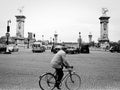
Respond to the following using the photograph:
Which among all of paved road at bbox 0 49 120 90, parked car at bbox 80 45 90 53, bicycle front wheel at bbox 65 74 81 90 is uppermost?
parked car at bbox 80 45 90 53

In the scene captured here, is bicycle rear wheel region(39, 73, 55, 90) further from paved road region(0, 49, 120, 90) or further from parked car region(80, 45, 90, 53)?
parked car region(80, 45, 90, 53)

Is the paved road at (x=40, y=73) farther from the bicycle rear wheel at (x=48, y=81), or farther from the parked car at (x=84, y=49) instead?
the parked car at (x=84, y=49)

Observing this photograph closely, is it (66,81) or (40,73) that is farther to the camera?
(40,73)

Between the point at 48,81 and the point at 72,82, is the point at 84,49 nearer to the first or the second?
the point at 72,82

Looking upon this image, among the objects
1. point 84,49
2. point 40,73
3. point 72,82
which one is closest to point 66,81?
point 72,82

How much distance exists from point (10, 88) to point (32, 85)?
1.08 m

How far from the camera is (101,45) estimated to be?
9612cm

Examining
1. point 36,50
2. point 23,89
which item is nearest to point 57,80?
point 23,89

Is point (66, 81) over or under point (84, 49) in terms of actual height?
under

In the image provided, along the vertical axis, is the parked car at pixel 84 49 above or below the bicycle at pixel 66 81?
above

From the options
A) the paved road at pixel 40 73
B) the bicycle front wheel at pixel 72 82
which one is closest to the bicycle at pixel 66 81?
the bicycle front wheel at pixel 72 82

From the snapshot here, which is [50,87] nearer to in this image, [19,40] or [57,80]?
[57,80]

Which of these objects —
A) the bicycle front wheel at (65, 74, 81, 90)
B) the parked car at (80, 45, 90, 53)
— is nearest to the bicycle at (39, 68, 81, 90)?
the bicycle front wheel at (65, 74, 81, 90)

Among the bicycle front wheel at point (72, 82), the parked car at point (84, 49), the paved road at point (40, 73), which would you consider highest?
the parked car at point (84, 49)
